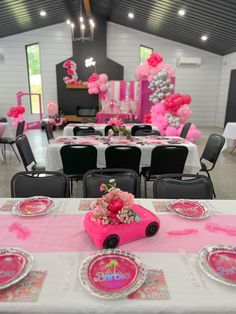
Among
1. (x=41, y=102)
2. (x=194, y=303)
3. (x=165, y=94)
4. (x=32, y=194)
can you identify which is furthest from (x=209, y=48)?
(x=194, y=303)

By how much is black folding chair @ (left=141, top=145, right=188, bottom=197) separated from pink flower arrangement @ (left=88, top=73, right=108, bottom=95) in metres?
7.06

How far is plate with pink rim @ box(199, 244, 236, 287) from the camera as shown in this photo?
3.03 ft

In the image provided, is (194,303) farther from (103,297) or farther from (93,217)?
(93,217)

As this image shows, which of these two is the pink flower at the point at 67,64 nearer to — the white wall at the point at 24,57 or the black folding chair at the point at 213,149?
the white wall at the point at 24,57

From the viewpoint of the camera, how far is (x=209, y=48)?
10258mm

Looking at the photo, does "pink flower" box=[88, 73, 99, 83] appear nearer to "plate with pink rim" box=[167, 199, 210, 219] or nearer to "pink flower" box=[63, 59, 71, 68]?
"pink flower" box=[63, 59, 71, 68]

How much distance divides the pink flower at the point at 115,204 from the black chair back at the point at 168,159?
1863 mm

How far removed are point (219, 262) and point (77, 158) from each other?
222cm

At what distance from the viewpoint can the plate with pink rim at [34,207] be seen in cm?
142

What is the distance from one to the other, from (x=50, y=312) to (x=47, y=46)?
11.2 metres

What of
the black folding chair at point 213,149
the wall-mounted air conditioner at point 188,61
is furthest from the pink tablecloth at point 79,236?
the wall-mounted air conditioner at point 188,61

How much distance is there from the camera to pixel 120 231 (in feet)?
3.67

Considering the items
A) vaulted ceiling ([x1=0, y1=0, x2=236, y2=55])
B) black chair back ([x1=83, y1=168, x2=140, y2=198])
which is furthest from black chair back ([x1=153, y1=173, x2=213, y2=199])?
A: vaulted ceiling ([x1=0, y1=0, x2=236, y2=55])

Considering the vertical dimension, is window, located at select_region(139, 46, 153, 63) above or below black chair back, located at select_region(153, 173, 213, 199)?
above
